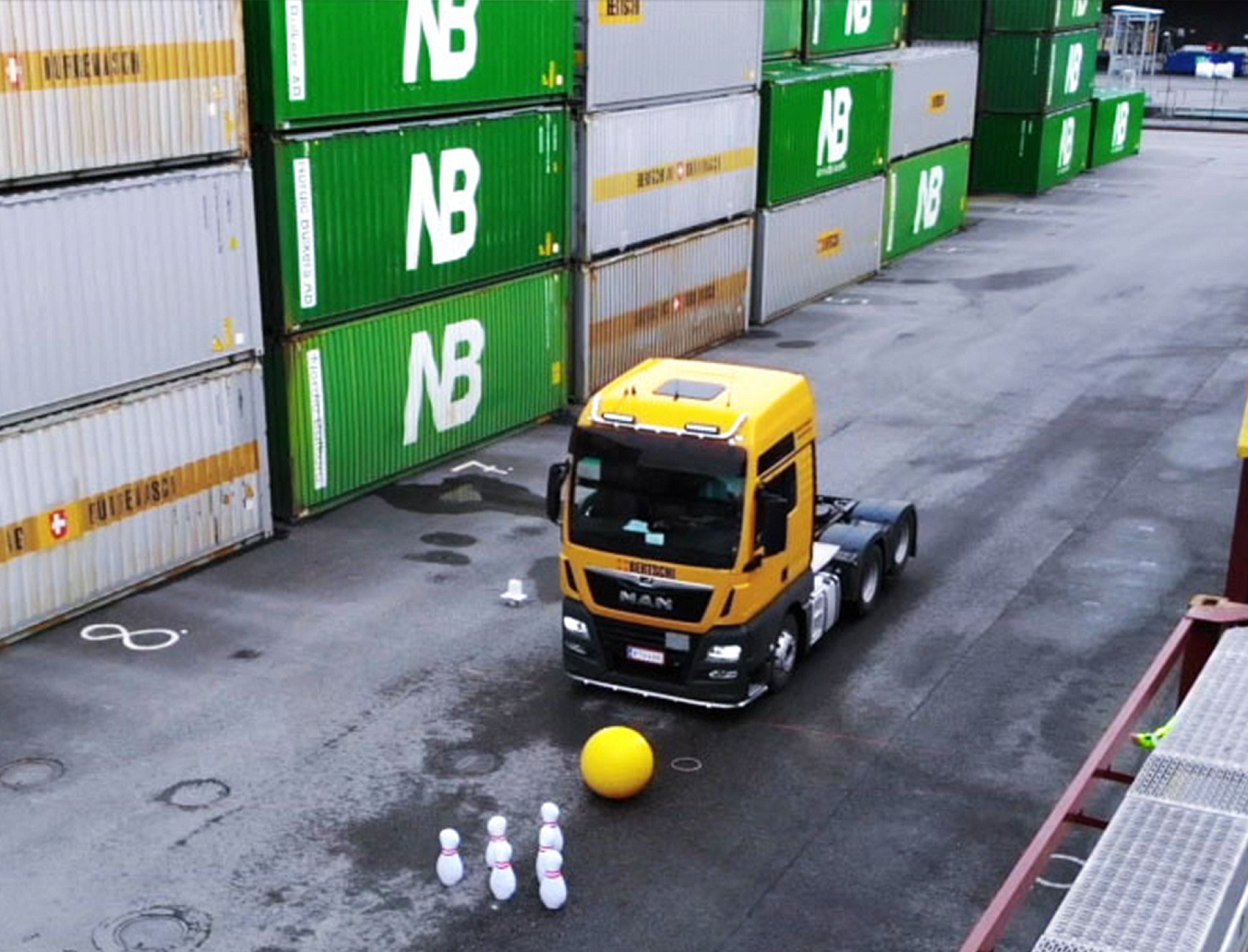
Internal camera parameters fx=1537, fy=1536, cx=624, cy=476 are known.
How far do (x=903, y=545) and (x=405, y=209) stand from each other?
8892 millimetres

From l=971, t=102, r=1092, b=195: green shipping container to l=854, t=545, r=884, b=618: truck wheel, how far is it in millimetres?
38579

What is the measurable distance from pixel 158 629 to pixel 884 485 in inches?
435

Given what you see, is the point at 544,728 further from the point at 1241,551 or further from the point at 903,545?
the point at 1241,551

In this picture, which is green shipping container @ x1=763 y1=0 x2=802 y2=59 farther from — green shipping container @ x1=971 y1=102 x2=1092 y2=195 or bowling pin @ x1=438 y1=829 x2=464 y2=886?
bowling pin @ x1=438 y1=829 x2=464 y2=886

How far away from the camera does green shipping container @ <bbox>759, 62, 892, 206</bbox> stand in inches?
1323

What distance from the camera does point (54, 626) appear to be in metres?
18.2

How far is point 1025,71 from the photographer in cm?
5259

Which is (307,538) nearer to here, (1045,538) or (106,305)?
(106,305)

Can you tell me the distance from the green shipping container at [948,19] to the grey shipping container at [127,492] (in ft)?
126

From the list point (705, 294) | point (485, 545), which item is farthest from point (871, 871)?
point (705, 294)

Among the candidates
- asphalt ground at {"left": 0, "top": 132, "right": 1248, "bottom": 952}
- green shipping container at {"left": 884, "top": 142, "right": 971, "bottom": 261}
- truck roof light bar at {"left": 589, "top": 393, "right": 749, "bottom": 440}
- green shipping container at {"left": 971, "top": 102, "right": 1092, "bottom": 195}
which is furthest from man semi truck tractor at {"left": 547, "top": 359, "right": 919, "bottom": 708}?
green shipping container at {"left": 971, "top": 102, "right": 1092, "bottom": 195}

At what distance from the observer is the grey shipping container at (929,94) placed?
40.7 m

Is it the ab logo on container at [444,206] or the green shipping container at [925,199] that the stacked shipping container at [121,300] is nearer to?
Answer: the ab logo on container at [444,206]

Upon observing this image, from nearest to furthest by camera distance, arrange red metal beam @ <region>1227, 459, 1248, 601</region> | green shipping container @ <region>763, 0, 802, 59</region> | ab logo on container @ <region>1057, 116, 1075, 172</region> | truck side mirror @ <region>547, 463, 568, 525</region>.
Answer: red metal beam @ <region>1227, 459, 1248, 601</region>
truck side mirror @ <region>547, 463, 568, 525</region>
green shipping container @ <region>763, 0, 802, 59</region>
ab logo on container @ <region>1057, 116, 1075, 172</region>
